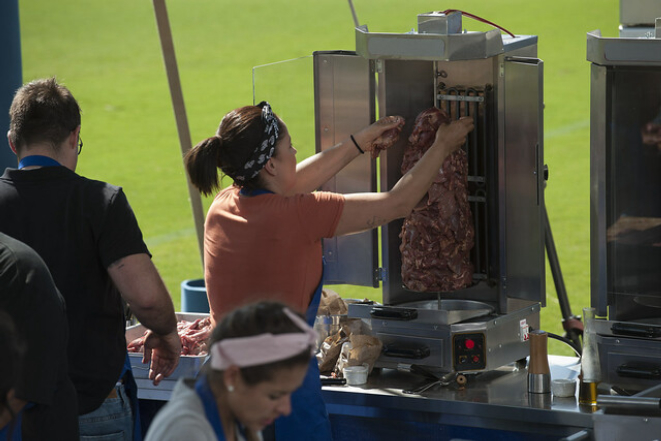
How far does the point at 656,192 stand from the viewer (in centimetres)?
337

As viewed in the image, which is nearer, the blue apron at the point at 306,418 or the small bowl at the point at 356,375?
the blue apron at the point at 306,418

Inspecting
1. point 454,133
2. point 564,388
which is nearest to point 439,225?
point 454,133

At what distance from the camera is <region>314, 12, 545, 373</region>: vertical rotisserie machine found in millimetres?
3381

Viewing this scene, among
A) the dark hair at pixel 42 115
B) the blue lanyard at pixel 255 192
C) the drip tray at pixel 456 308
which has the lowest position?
the drip tray at pixel 456 308

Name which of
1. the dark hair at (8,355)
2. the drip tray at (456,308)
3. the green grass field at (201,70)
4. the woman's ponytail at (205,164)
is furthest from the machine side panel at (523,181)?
the green grass field at (201,70)

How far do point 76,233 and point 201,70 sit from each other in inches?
624

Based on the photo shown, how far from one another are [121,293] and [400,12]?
17.3m

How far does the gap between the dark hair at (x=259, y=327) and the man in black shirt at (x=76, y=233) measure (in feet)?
3.69

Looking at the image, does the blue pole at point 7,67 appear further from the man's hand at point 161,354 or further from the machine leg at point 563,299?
the machine leg at point 563,299

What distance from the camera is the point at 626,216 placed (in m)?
3.35

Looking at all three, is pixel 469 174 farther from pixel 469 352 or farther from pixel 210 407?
pixel 210 407

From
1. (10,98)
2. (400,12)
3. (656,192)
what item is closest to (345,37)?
(400,12)

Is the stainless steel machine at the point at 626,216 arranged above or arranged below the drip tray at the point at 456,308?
above

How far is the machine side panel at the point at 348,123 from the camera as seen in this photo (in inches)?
146
